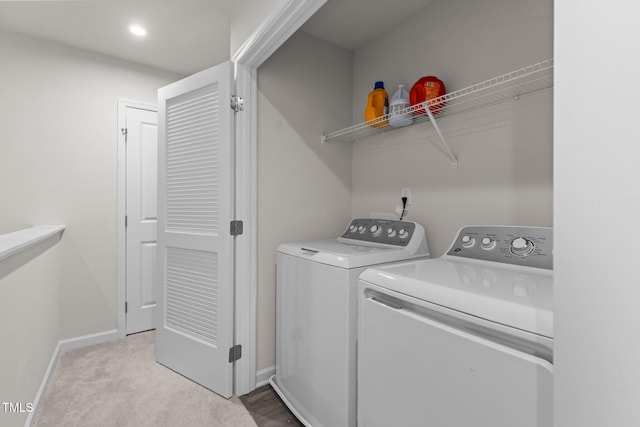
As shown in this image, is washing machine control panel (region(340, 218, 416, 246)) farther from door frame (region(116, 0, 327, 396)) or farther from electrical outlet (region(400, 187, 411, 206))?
door frame (region(116, 0, 327, 396))

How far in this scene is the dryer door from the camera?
0.72 metres

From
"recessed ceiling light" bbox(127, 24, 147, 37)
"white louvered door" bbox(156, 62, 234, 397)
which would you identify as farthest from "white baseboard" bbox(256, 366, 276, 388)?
"recessed ceiling light" bbox(127, 24, 147, 37)

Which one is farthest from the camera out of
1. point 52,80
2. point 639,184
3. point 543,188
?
point 52,80

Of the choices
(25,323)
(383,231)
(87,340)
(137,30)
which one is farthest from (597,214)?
(87,340)

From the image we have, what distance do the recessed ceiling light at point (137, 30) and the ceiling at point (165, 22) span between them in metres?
0.04

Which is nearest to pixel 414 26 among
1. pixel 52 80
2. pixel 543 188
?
pixel 543 188

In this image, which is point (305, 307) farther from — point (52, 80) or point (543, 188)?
point (52, 80)

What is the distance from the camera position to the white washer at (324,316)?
1337mm

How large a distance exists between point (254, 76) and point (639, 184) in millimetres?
1905

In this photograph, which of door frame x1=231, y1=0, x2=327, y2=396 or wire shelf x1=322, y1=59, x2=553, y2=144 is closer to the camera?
wire shelf x1=322, y1=59, x2=553, y2=144

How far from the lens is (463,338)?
0.84 metres

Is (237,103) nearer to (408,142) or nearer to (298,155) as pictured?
(298,155)

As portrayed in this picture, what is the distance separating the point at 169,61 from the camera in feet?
8.86

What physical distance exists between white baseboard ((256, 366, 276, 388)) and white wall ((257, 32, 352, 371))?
3 cm
